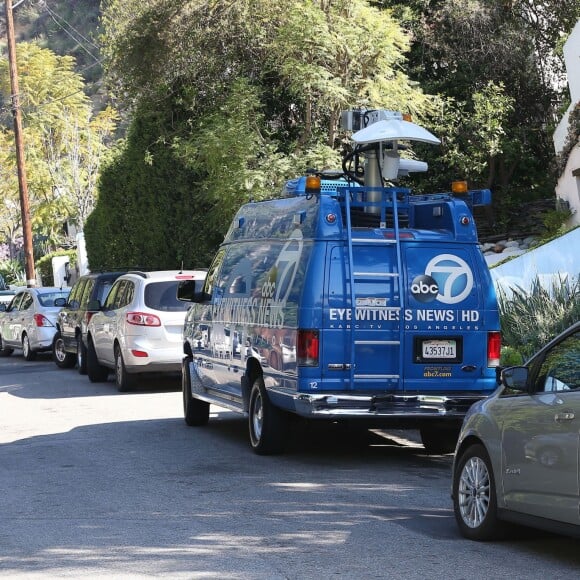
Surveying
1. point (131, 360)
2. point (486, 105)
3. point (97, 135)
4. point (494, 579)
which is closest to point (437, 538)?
point (494, 579)

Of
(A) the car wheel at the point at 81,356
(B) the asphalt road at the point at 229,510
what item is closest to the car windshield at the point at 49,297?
(A) the car wheel at the point at 81,356

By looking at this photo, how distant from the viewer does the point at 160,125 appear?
29.6 m

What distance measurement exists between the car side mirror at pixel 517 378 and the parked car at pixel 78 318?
14398mm

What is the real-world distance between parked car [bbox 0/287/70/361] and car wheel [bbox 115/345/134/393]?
700 cm

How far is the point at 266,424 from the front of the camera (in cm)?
1183

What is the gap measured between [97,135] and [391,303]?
43119 millimetres

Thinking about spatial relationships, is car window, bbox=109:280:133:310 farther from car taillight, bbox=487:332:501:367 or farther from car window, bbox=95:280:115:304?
car taillight, bbox=487:332:501:367

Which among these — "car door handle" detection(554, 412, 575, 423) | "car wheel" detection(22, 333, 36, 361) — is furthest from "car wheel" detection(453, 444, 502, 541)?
"car wheel" detection(22, 333, 36, 361)

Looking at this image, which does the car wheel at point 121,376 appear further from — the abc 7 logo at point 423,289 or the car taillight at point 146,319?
the abc 7 logo at point 423,289

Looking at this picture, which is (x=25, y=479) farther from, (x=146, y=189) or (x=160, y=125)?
(x=146, y=189)

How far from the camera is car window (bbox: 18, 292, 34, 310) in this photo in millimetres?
27998

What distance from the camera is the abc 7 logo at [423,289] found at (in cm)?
1126

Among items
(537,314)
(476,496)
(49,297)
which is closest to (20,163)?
(49,297)

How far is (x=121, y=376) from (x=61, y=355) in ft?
20.9
